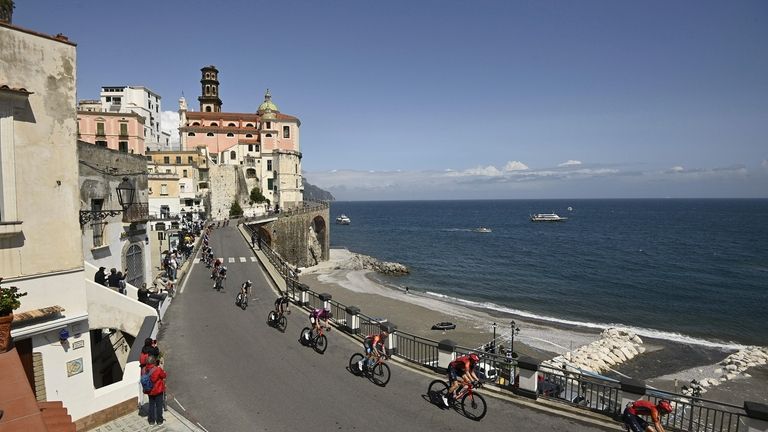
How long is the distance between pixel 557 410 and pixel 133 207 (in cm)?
2015

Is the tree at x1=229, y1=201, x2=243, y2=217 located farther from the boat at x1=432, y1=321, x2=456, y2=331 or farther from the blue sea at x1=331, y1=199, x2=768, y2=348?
the boat at x1=432, y1=321, x2=456, y2=331

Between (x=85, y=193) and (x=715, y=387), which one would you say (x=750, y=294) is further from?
(x=85, y=193)

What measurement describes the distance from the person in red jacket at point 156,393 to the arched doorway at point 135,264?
13.3m

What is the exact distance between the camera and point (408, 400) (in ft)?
33.6

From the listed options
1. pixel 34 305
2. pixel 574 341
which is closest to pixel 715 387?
pixel 574 341

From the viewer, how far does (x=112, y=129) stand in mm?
39562

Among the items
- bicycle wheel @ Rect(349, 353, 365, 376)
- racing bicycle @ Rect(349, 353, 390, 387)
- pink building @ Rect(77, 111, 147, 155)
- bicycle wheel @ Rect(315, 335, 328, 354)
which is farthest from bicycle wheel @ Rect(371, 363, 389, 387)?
pink building @ Rect(77, 111, 147, 155)

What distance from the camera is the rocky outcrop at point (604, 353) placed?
25594 millimetres

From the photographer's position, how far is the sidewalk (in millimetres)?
8727

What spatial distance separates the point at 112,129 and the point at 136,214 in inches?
997

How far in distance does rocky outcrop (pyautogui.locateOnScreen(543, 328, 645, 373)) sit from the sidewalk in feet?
69.6

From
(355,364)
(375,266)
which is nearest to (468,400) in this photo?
(355,364)

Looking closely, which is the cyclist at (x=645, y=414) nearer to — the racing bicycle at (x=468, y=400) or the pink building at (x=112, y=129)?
the racing bicycle at (x=468, y=400)

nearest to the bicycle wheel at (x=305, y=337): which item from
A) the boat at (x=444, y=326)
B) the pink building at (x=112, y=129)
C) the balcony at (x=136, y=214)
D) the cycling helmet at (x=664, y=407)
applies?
the cycling helmet at (x=664, y=407)
